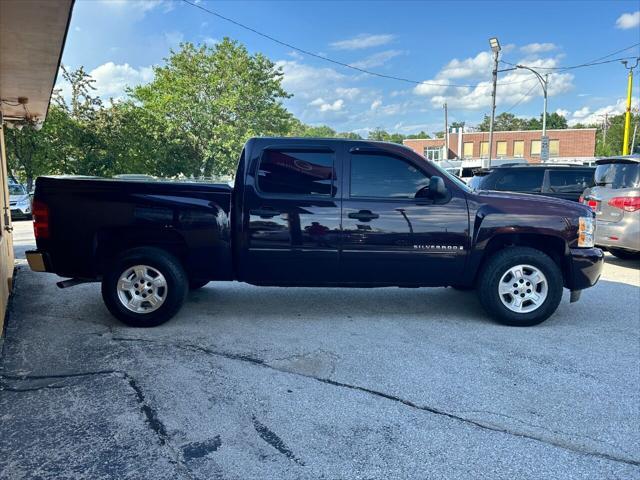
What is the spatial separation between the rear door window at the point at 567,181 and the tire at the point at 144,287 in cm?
859

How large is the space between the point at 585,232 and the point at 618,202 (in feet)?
12.7

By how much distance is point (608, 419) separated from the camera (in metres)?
3.28

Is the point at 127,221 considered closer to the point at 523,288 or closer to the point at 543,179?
the point at 523,288

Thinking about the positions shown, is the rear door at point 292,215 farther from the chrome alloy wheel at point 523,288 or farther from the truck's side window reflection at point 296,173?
the chrome alloy wheel at point 523,288

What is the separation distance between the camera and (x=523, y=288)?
17.0ft

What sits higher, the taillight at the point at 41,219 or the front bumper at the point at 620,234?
the taillight at the point at 41,219

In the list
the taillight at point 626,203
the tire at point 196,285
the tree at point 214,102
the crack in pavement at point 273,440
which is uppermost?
the tree at point 214,102

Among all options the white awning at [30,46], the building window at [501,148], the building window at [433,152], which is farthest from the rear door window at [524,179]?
the building window at [433,152]

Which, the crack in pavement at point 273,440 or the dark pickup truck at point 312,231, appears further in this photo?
the dark pickup truck at point 312,231

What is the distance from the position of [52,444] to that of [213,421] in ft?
3.14

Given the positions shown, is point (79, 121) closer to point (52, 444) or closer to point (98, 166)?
point (98, 166)

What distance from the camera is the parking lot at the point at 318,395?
9.07 ft

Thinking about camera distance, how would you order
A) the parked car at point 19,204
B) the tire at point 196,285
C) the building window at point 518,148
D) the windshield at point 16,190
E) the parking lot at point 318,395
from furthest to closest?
the building window at point 518,148, the windshield at point 16,190, the parked car at point 19,204, the tire at point 196,285, the parking lot at point 318,395

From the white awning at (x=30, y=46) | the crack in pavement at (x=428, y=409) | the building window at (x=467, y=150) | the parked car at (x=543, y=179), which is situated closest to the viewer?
the crack in pavement at (x=428, y=409)
